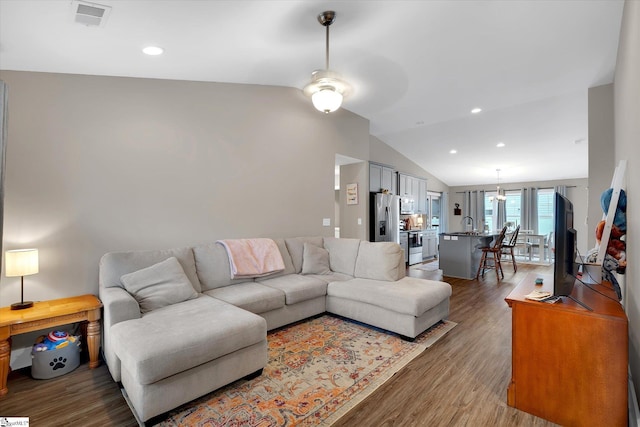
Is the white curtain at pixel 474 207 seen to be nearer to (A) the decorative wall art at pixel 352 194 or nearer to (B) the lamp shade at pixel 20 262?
(A) the decorative wall art at pixel 352 194

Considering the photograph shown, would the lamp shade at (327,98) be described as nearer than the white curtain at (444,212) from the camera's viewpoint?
Yes

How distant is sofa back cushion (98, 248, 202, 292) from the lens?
2.58 meters

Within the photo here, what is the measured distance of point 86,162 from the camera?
2.75 meters

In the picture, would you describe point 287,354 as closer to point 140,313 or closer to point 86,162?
point 140,313

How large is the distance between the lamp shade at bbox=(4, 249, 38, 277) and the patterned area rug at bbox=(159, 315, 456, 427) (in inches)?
62.3

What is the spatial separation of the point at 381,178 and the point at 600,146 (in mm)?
3469

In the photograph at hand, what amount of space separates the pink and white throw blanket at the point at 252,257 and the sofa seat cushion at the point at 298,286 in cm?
15

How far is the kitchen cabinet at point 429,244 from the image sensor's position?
797cm

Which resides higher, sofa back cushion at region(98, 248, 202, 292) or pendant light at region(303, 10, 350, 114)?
pendant light at region(303, 10, 350, 114)

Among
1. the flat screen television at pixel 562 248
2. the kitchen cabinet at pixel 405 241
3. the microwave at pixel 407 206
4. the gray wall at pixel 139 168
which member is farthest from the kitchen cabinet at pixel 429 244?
the flat screen television at pixel 562 248

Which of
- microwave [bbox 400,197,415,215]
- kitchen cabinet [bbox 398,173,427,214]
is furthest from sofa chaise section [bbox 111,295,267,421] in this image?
kitchen cabinet [bbox 398,173,427,214]

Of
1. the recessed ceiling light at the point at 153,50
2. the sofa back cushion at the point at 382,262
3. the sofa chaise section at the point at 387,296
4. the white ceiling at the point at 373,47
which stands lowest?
the sofa chaise section at the point at 387,296

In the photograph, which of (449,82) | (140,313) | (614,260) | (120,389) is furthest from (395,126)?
(120,389)

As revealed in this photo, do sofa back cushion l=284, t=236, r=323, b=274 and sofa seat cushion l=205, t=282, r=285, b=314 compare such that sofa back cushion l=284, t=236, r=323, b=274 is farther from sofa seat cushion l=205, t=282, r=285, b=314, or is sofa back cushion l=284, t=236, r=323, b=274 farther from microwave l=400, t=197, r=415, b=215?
microwave l=400, t=197, r=415, b=215
